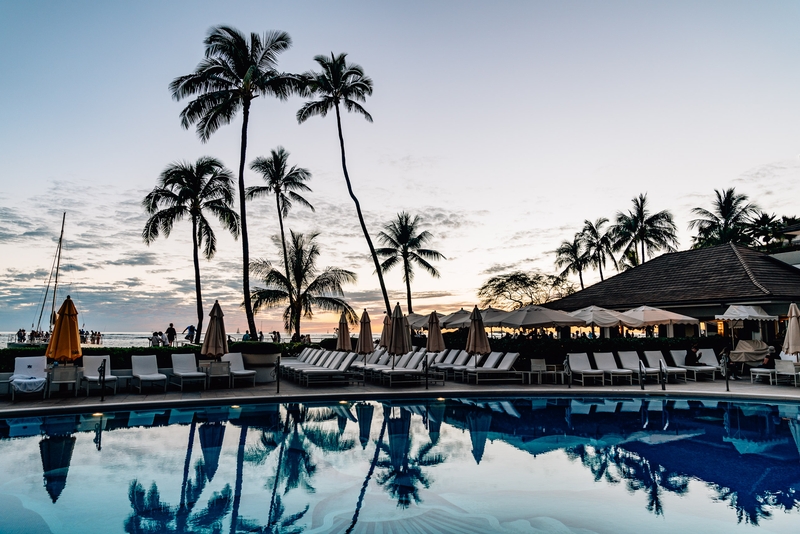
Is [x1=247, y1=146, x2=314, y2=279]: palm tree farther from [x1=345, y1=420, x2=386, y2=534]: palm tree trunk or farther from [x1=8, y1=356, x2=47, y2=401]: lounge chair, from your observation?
[x1=345, y1=420, x2=386, y2=534]: palm tree trunk

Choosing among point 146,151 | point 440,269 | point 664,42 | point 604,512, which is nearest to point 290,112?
point 146,151

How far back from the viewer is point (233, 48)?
2183 cm

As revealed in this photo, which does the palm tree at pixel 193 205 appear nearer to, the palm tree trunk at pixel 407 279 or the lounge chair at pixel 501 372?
the palm tree trunk at pixel 407 279

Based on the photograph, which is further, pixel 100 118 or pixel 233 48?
pixel 233 48

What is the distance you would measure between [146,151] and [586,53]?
594 inches

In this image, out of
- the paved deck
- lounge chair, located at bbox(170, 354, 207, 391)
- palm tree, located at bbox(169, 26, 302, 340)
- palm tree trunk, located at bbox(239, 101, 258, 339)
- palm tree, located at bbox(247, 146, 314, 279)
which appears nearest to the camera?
the paved deck

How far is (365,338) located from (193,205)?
44.3 ft

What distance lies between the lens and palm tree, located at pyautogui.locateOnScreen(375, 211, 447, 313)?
3244cm

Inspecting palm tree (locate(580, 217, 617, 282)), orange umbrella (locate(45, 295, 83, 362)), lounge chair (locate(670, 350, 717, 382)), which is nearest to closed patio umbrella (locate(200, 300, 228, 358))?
orange umbrella (locate(45, 295, 83, 362))

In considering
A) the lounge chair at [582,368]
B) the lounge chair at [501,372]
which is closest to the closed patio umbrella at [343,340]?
the lounge chair at [501,372]

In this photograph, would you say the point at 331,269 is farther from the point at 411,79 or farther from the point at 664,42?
the point at 664,42

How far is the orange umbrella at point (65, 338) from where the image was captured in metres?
12.0

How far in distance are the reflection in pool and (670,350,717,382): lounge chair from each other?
194 inches

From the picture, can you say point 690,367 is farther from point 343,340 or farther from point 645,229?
point 645,229
